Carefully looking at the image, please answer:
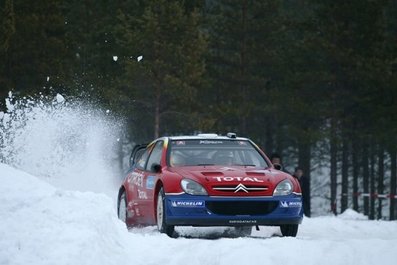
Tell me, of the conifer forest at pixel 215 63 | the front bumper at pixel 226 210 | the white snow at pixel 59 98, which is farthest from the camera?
the conifer forest at pixel 215 63

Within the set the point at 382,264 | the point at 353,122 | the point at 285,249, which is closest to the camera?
the point at 382,264

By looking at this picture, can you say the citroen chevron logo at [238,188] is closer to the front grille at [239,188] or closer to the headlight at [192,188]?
the front grille at [239,188]

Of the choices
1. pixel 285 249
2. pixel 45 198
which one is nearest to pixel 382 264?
pixel 285 249

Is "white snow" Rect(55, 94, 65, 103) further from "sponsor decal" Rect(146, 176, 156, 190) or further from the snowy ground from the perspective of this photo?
the snowy ground

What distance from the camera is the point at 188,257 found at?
831cm

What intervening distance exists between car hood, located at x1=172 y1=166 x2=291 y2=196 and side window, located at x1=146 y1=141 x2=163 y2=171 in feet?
3.60

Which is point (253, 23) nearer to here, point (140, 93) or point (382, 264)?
point (140, 93)

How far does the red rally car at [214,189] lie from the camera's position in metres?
11.1

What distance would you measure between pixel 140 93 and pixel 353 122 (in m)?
9.53

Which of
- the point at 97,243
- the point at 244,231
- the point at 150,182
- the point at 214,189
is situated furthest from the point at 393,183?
the point at 97,243

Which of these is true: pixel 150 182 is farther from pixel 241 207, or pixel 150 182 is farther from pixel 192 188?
pixel 241 207

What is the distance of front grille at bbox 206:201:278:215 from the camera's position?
1119 centimetres

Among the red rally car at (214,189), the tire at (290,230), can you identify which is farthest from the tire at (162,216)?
the tire at (290,230)

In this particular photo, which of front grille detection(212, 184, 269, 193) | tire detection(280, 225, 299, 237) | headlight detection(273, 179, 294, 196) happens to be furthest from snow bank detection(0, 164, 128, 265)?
tire detection(280, 225, 299, 237)
